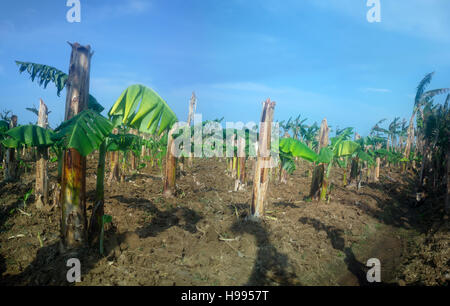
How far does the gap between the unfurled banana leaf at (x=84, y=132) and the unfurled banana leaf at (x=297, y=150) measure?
15.4 feet

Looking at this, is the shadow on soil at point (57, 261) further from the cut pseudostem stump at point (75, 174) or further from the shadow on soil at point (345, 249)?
the shadow on soil at point (345, 249)

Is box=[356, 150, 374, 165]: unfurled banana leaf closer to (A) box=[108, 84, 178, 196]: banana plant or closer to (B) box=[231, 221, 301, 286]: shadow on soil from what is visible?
(B) box=[231, 221, 301, 286]: shadow on soil

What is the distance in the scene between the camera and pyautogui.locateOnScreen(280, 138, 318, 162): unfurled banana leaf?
23.5ft

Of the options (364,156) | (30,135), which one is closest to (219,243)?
(30,135)

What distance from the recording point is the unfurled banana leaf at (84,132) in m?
3.78

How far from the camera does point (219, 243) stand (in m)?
5.81

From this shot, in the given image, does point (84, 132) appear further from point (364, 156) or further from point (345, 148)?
point (364, 156)

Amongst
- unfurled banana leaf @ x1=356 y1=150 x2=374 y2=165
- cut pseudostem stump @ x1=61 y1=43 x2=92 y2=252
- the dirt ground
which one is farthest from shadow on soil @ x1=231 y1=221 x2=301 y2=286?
unfurled banana leaf @ x1=356 y1=150 x2=374 y2=165

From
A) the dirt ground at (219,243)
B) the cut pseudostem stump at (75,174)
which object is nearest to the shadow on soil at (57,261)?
the dirt ground at (219,243)

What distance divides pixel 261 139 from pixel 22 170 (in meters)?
10.2

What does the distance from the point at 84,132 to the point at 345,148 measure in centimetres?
873

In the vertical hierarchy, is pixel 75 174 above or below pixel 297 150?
below

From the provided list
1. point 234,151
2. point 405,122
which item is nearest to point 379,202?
point 234,151

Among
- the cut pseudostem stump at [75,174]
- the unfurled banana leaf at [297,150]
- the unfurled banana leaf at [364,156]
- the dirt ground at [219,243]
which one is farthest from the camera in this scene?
the unfurled banana leaf at [364,156]
